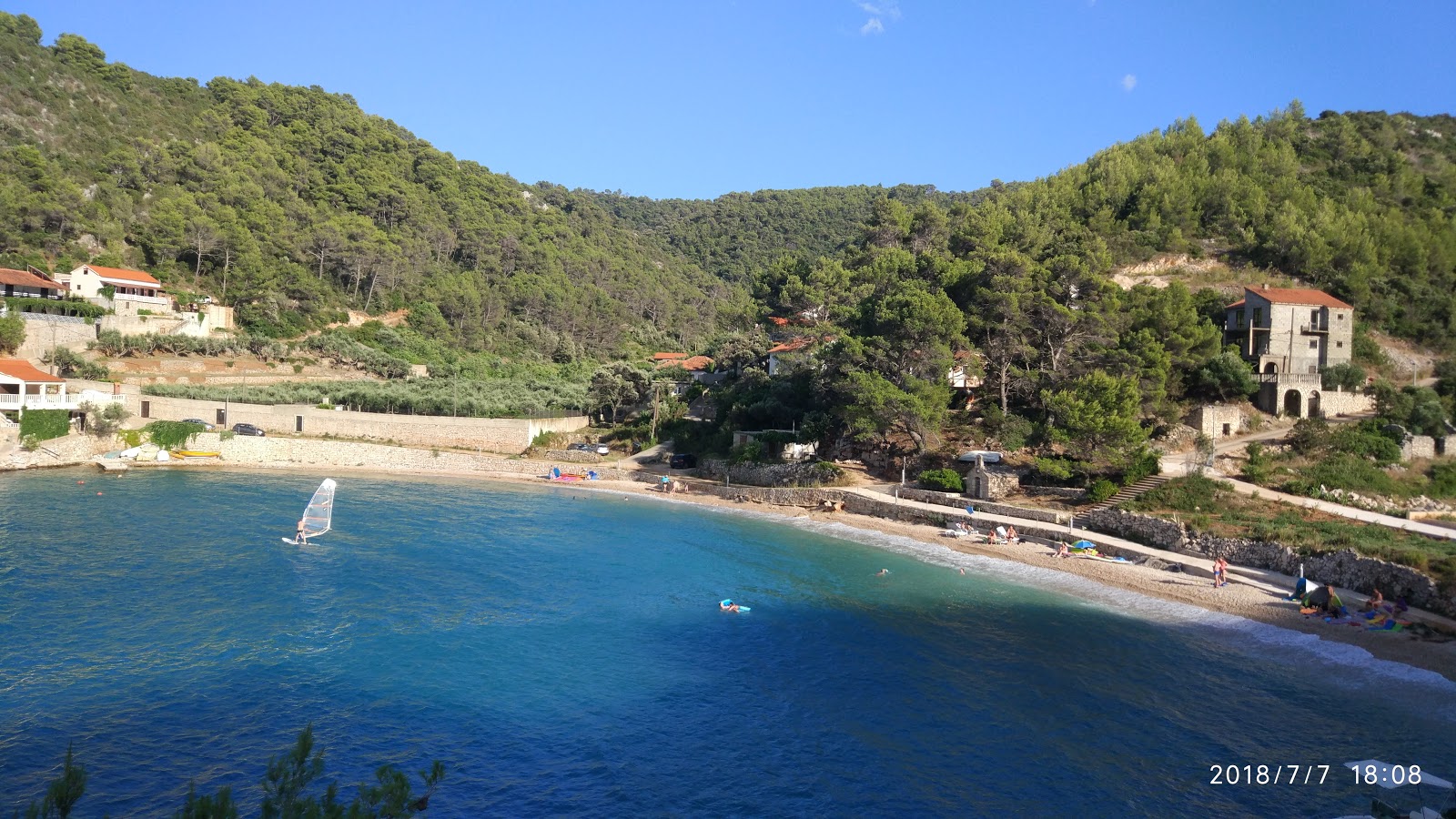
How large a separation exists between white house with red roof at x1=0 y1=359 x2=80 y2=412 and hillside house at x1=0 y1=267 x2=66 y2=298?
41.0 ft

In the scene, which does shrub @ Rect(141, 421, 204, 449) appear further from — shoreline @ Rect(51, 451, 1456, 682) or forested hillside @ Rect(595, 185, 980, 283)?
forested hillside @ Rect(595, 185, 980, 283)

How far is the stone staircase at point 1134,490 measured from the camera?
101 ft

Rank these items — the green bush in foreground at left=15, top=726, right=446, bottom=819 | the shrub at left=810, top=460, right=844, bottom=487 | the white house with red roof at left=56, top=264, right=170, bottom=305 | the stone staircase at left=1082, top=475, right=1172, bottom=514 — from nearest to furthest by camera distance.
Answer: the green bush in foreground at left=15, top=726, right=446, bottom=819 < the stone staircase at left=1082, top=475, right=1172, bottom=514 < the shrub at left=810, top=460, right=844, bottom=487 < the white house with red roof at left=56, top=264, right=170, bottom=305

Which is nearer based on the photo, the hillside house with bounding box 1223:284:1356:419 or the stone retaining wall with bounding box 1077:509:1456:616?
the stone retaining wall with bounding box 1077:509:1456:616

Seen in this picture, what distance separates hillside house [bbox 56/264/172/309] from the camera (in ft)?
189

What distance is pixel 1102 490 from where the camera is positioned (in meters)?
31.7

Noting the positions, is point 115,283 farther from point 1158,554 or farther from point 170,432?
point 1158,554

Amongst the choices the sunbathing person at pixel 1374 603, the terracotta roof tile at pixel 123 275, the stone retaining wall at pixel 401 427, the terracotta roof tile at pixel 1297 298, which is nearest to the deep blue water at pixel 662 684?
the sunbathing person at pixel 1374 603

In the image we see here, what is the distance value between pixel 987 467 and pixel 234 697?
96.2ft

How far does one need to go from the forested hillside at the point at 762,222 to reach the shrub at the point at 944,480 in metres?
89.0

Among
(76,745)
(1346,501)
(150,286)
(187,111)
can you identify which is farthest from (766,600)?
(187,111)
